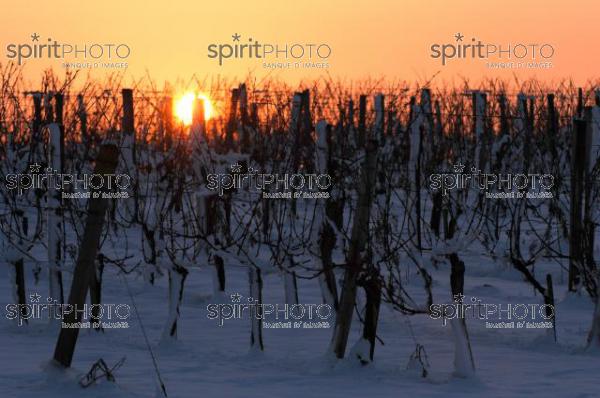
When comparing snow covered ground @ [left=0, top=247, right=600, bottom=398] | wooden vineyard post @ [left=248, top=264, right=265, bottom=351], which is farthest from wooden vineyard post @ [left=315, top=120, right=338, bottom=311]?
wooden vineyard post @ [left=248, top=264, right=265, bottom=351]

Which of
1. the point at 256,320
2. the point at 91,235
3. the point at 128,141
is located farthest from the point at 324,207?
the point at 128,141

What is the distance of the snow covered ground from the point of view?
6707mm

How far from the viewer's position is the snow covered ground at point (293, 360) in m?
6.71

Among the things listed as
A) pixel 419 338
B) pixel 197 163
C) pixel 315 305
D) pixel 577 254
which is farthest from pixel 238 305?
pixel 577 254

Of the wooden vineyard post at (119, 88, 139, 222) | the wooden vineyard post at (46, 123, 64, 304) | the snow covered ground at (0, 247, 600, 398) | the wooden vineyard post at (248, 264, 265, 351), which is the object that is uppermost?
the wooden vineyard post at (119, 88, 139, 222)

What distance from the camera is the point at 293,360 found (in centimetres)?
795

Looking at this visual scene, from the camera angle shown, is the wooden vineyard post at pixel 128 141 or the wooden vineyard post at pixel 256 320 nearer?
the wooden vineyard post at pixel 256 320

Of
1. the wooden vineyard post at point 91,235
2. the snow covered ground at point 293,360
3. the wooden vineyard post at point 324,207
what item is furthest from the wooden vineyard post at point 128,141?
the wooden vineyard post at point 91,235

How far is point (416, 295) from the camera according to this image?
457 inches

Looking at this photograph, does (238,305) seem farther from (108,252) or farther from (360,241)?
(108,252)

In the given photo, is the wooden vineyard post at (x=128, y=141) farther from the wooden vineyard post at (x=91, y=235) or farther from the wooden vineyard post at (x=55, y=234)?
the wooden vineyard post at (x=91, y=235)

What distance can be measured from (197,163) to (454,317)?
4202 millimetres

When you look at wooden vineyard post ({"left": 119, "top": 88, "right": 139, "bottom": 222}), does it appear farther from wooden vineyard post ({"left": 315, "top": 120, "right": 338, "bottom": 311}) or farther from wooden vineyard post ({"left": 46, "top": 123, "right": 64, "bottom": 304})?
wooden vineyard post ({"left": 315, "top": 120, "right": 338, "bottom": 311})

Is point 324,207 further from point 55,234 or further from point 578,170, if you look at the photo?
point 578,170
